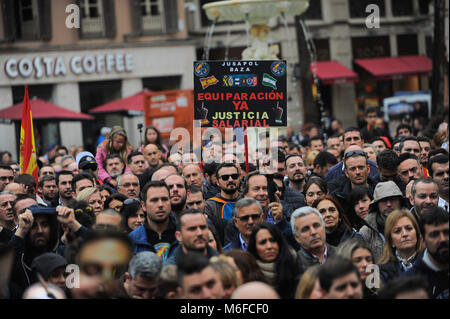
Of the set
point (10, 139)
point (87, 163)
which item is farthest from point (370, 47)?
point (87, 163)

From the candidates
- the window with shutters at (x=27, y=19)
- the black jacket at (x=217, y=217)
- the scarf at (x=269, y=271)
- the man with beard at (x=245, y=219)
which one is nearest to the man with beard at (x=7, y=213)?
the black jacket at (x=217, y=217)

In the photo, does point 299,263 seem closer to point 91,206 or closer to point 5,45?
point 91,206

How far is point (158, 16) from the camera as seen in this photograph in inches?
1104

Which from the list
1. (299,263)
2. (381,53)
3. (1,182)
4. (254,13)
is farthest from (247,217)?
(381,53)

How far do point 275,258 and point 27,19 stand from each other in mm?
21835

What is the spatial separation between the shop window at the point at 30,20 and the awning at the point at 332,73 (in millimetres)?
9033

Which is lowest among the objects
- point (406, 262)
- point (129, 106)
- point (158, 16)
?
point (406, 262)

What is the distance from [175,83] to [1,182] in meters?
18.6

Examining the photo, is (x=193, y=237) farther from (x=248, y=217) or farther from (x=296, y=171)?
(x=296, y=171)

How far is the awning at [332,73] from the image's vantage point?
2914 centimetres

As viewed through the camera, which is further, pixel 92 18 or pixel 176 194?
pixel 92 18

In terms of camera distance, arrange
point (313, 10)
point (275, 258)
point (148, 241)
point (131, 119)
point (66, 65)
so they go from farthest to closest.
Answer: point (313, 10), point (131, 119), point (66, 65), point (148, 241), point (275, 258)

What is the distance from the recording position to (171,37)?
2803cm
